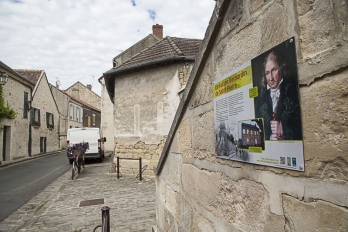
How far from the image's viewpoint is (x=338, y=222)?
38.9 inches

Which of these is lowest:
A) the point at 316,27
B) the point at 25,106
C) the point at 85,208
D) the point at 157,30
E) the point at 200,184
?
the point at 85,208

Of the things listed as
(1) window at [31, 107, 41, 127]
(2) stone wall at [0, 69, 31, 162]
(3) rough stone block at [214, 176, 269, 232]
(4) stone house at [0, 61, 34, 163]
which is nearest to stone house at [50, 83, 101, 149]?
(1) window at [31, 107, 41, 127]

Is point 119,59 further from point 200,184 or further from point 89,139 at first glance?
point 200,184

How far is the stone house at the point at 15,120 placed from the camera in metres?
16.8

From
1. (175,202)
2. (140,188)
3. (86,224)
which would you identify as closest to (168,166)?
(175,202)

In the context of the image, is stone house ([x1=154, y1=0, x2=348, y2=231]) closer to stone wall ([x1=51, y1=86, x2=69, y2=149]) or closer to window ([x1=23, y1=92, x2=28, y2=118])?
window ([x1=23, y1=92, x2=28, y2=118])

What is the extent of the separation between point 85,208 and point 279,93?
5.92 metres

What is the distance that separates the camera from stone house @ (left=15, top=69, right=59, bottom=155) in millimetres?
21406

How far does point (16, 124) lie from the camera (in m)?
18.3

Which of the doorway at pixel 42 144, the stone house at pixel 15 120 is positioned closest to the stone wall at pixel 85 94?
the doorway at pixel 42 144

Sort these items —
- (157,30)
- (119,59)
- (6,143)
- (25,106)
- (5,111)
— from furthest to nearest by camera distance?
(25,106), (157,30), (119,59), (6,143), (5,111)

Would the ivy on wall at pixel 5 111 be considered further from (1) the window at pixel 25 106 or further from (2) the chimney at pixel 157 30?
(2) the chimney at pixel 157 30

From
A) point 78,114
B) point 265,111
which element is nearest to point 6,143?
point 78,114

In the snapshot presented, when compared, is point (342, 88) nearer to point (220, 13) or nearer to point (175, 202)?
point (220, 13)
